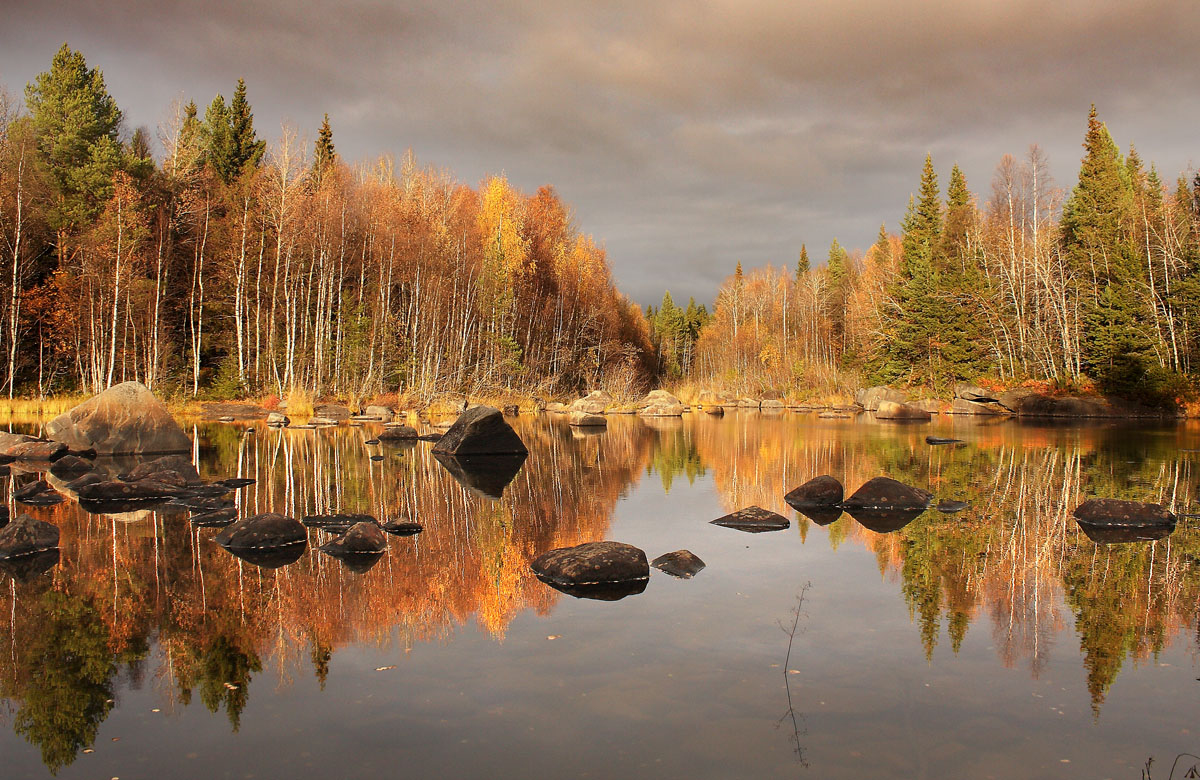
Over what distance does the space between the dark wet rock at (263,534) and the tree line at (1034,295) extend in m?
40.6

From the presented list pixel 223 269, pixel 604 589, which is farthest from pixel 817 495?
pixel 223 269

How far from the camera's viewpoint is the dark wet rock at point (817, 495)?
11211 mm

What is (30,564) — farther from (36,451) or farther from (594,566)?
(36,451)

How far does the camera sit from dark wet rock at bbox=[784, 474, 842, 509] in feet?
36.8

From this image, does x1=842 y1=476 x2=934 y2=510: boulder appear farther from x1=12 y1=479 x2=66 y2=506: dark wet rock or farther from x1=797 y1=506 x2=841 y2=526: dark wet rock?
x1=12 y1=479 x2=66 y2=506: dark wet rock

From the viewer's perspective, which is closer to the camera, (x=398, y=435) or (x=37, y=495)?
(x=37, y=495)

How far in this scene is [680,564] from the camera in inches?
289

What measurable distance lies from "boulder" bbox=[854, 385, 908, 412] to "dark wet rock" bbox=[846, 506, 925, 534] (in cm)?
3787

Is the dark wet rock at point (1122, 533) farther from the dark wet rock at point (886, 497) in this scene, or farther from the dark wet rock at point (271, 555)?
the dark wet rock at point (271, 555)

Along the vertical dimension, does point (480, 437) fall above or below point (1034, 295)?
below

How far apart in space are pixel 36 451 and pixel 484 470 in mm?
9606

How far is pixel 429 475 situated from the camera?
47.1ft

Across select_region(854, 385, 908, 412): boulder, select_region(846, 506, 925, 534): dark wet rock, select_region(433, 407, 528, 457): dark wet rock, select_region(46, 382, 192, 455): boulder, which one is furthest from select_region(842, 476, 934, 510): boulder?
select_region(854, 385, 908, 412): boulder

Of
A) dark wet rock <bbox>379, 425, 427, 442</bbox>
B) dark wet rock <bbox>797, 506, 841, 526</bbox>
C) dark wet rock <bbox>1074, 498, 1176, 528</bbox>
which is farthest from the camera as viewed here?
dark wet rock <bbox>379, 425, 427, 442</bbox>
